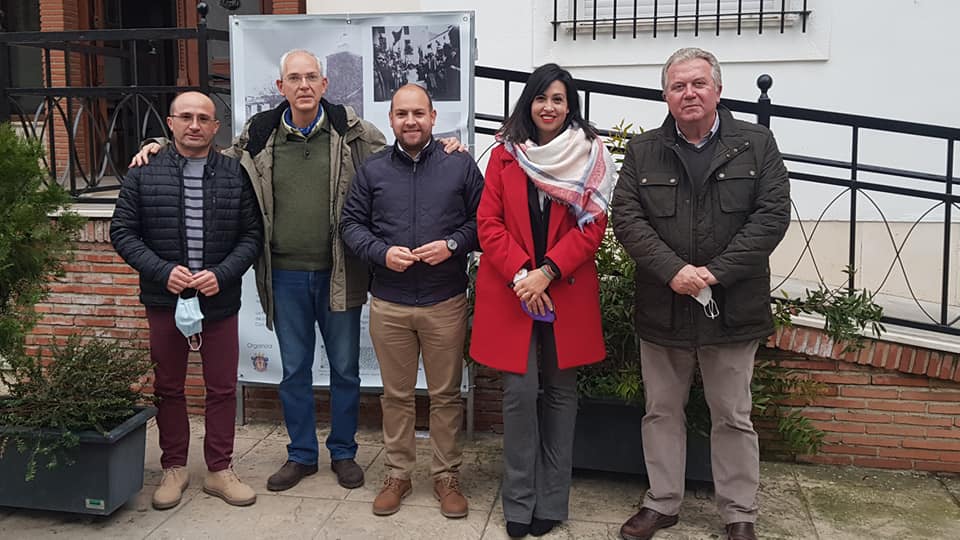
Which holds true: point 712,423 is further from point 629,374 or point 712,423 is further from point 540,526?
point 540,526

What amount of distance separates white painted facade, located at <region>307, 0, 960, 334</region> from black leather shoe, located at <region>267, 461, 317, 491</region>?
3.67 m

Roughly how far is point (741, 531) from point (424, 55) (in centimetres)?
285

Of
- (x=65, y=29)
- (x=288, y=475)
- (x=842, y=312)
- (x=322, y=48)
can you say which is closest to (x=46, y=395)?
(x=288, y=475)

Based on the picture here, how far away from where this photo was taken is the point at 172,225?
3.75 m

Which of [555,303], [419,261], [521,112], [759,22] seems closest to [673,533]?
[555,303]

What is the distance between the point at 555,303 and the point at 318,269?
1.18 meters

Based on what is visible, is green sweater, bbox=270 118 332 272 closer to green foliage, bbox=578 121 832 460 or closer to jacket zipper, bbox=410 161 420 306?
jacket zipper, bbox=410 161 420 306

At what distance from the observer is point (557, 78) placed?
3.48 metres

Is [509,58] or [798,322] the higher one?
[509,58]

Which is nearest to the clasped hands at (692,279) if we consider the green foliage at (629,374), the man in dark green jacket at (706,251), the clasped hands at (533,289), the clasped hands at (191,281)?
the man in dark green jacket at (706,251)

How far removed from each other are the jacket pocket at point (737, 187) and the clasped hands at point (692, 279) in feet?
0.90

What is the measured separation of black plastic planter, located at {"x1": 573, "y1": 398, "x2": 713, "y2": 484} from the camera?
4.09 metres

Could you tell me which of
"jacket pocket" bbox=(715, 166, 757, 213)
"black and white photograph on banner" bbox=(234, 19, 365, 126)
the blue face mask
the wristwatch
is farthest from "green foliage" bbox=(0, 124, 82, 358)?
"jacket pocket" bbox=(715, 166, 757, 213)

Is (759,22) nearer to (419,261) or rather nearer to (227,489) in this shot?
(419,261)
